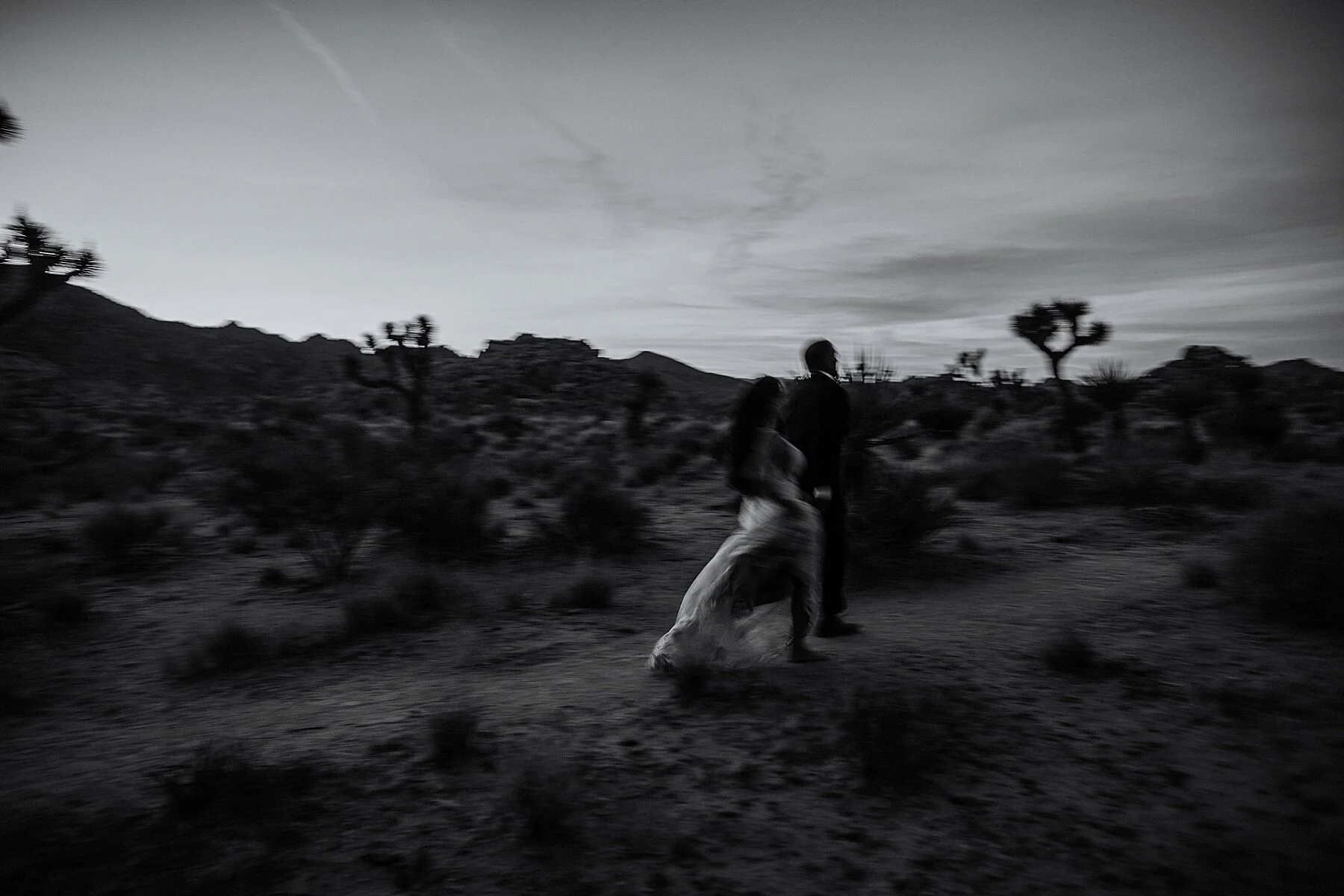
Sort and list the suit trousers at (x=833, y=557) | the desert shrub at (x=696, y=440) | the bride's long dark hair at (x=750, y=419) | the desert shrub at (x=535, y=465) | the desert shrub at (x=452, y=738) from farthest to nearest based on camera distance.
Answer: the desert shrub at (x=696, y=440), the desert shrub at (x=535, y=465), the suit trousers at (x=833, y=557), the bride's long dark hair at (x=750, y=419), the desert shrub at (x=452, y=738)

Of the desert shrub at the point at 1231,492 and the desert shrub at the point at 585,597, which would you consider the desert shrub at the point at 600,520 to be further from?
the desert shrub at the point at 1231,492

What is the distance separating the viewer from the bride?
16.9 feet

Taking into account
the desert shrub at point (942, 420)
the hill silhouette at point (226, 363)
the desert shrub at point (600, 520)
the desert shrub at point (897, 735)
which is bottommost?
the desert shrub at point (897, 735)

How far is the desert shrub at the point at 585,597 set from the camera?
7.98 m

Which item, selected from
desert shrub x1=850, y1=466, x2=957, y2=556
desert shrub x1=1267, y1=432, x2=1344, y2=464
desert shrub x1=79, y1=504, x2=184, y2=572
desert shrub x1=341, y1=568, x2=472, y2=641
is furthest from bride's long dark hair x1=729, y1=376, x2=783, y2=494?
desert shrub x1=1267, y1=432, x2=1344, y2=464

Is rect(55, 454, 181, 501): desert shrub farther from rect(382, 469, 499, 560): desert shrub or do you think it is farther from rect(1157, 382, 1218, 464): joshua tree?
rect(1157, 382, 1218, 464): joshua tree

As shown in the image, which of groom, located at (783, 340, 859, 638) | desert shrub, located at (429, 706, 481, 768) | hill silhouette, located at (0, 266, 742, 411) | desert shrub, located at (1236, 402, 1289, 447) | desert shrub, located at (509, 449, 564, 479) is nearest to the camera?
desert shrub, located at (429, 706, 481, 768)

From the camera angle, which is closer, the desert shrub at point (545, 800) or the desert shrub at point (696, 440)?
the desert shrub at point (545, 800)

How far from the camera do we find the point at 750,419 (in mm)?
4855

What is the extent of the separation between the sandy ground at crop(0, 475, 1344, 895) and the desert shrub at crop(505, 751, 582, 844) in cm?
4

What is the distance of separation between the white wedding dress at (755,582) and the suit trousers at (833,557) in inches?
40.2

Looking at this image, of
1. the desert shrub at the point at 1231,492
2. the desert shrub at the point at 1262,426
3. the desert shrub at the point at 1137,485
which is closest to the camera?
the desert shrub at the point at 1231,492

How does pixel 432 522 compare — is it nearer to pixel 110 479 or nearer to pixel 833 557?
pixel 833 557

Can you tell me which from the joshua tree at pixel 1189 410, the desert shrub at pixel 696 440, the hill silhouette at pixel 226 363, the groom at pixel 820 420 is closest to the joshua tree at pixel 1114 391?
the joshua tree at pixel 1189 410
